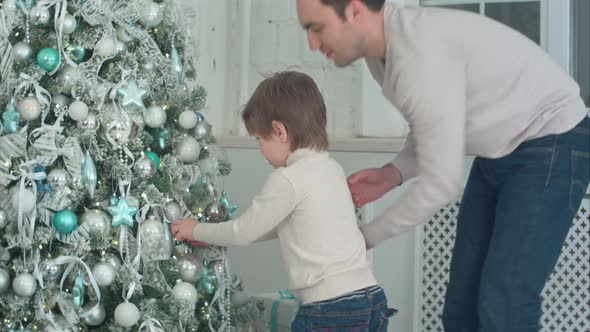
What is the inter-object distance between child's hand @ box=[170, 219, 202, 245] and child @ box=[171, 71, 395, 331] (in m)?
0.03

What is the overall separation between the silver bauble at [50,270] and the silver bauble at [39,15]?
1.72ft

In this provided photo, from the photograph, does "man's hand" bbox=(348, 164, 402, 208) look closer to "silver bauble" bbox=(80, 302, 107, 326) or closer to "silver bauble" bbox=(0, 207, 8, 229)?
"silver bauble" bbox=(80, 302, 107, 326)

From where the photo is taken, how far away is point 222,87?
3.21 metres

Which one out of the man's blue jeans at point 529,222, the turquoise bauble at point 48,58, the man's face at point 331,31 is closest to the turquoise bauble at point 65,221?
the turquoise bauble at point 48,58

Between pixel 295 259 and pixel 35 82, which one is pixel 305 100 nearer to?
pixel 295 259

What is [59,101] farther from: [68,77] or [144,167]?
[144,167]

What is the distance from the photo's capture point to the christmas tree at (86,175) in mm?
1834

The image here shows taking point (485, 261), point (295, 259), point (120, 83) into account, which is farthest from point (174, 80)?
point (485, 261)

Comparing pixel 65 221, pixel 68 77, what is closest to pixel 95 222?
pixel 65 221

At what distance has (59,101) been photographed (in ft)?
6.09

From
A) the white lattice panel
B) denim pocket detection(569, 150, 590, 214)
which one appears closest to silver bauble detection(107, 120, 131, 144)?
denim pocket detection(569, 150, 590, 214)

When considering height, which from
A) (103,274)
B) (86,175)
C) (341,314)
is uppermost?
(86,175)

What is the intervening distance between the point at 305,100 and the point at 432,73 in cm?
40

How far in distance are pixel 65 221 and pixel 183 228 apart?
27cm
